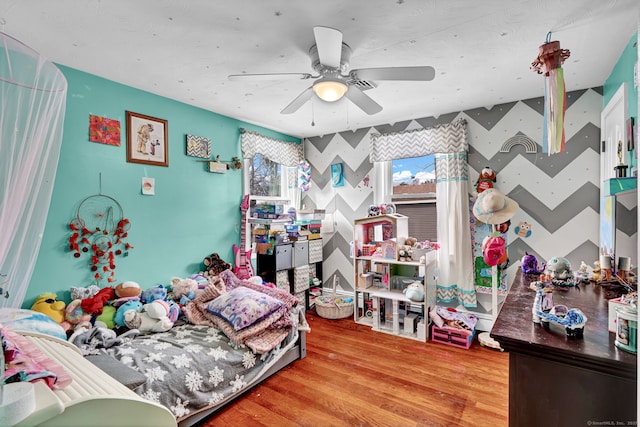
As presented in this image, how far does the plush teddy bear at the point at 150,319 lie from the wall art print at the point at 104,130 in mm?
1362

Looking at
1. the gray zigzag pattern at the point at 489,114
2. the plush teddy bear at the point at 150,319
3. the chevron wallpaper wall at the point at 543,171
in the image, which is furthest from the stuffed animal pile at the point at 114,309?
the gray zigzag pattern at the point at 489,114

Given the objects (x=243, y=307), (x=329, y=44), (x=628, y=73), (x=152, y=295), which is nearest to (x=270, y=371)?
(x=243, y=307)

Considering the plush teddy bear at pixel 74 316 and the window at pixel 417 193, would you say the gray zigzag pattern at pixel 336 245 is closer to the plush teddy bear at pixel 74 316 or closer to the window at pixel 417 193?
the window at pixel 417 193

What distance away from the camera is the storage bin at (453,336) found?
2975mm

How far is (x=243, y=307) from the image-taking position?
7.77 ft

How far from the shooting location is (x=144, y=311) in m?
2.35

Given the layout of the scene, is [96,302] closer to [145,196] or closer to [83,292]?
[83,292]

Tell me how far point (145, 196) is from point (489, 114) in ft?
11.5

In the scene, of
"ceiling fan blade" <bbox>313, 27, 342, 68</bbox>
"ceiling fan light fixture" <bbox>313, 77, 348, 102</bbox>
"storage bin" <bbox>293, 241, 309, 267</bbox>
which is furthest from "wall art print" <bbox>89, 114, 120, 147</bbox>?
"storage bin" <bbox>293, 241, 309, 267</bbox>

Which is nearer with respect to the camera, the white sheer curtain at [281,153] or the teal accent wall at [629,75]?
the teal accent wall at [629,75]

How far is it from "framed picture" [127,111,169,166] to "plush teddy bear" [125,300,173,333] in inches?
49.9

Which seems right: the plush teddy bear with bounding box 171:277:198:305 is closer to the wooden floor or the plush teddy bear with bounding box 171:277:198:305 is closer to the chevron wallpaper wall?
the wooden floor

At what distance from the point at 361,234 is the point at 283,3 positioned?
2550 mm

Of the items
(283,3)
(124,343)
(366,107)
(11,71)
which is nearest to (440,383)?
(366,107)
